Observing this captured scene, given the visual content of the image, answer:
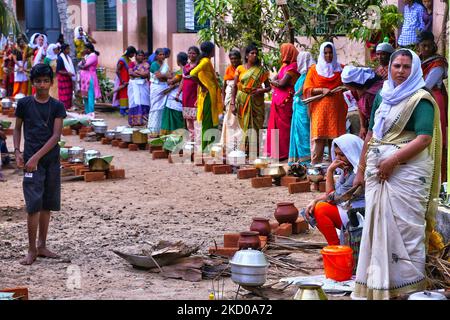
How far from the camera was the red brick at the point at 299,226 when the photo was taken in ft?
29.2

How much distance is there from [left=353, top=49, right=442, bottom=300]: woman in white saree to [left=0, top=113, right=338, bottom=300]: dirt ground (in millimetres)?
715

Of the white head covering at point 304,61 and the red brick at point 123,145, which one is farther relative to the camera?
the red brick at point 123,145

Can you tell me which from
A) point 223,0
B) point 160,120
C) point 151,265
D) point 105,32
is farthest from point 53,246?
point 105,32

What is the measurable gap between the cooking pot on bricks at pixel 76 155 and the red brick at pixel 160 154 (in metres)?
1.63

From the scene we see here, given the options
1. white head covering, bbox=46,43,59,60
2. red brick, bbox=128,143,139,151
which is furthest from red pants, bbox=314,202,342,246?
white head covering, bbox=46,43,59,60

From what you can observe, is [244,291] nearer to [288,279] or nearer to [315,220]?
[288,279]

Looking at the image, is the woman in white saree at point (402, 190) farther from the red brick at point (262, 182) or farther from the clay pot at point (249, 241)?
the red brick at point (262, 182)

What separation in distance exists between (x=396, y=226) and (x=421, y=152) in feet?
1.73

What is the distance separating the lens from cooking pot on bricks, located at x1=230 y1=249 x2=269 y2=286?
6.50m

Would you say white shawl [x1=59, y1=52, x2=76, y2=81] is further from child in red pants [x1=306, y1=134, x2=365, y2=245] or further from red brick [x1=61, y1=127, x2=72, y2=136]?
child in red pants [x1=306, y1=134, x2=365, y2=245]

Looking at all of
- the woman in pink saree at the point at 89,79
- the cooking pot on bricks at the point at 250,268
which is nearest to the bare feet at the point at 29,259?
the cooking pot on bricks at the point at 250,268

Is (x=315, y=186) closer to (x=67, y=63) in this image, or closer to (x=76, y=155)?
(x=76, y=155)

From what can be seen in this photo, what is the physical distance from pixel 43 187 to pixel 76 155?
550 cm

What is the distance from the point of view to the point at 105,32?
91.4 ft
